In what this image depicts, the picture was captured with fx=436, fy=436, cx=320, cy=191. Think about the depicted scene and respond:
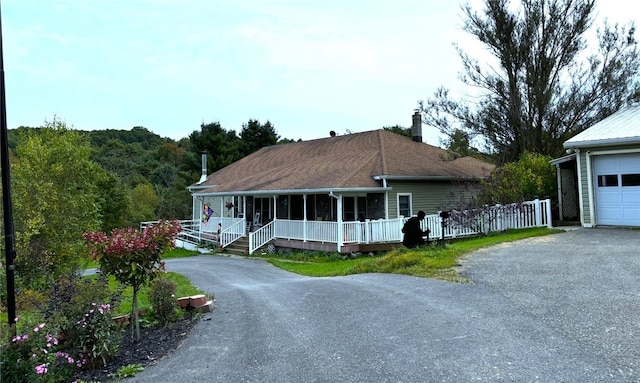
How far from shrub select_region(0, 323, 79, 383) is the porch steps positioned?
16496mm

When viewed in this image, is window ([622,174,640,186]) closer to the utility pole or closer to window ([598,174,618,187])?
window ([598,174,618,187])

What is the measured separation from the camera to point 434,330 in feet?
18.0

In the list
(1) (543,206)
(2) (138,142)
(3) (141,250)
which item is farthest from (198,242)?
(2) (138,142)

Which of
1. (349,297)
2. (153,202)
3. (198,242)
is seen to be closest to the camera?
(349,297)

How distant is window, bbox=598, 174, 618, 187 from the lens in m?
14.7

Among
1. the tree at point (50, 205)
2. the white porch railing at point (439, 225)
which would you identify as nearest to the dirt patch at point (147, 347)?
the tree at point (50, 205)

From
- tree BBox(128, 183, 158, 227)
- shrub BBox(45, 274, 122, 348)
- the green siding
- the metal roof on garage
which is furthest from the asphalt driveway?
tree BBox(128, 183, 158, 227)

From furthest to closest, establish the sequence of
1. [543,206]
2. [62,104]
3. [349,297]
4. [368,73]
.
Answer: [368,73], [543,206], [62,104], [349,297]

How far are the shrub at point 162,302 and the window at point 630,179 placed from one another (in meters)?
14.7

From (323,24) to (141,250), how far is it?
10.1m

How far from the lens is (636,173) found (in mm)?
14250

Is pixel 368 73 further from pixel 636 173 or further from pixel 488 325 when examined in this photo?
pixel 488 325

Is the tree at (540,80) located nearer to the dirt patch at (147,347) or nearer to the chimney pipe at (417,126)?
the chimney pipe at (417,126)

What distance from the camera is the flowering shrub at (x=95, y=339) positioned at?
4.96 m
